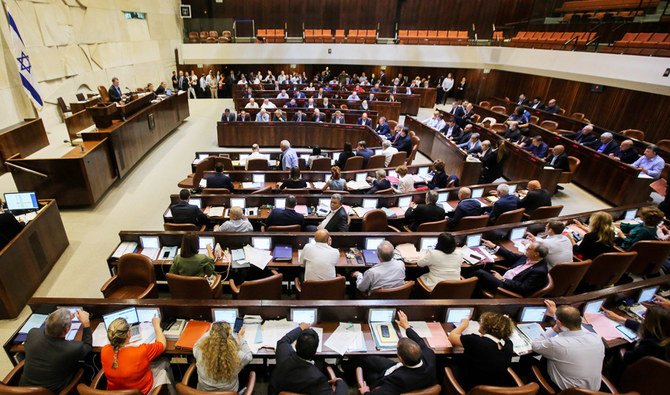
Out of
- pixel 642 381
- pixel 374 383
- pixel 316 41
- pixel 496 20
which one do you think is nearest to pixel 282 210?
pixel 374 383

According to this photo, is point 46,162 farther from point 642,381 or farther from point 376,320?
point 642,381

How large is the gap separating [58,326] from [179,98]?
11.2 meters

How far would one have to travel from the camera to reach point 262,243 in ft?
14.5

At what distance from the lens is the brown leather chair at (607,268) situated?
4.08 metres

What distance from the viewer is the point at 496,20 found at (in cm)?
1797

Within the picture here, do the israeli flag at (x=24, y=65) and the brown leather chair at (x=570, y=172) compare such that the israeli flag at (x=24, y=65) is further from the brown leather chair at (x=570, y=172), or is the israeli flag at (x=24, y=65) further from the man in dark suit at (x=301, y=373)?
the brown leather chair at (x=570, y=172)

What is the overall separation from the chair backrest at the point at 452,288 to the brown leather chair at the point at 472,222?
5.17ft

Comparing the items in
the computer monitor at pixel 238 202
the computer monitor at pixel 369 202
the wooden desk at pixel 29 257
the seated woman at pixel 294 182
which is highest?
the seated woman at pixel 294 182

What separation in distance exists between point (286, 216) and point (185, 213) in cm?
140

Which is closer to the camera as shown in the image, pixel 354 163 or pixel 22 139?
pixel 354 163

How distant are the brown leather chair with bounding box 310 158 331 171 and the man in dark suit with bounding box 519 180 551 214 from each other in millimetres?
3860

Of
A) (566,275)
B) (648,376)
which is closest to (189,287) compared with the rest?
(648,376)

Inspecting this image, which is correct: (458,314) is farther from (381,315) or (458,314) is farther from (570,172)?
(570,172)

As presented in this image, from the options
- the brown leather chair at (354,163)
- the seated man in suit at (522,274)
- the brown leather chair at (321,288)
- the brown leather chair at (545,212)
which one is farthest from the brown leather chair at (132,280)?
the brown leather chair at (545,212)
